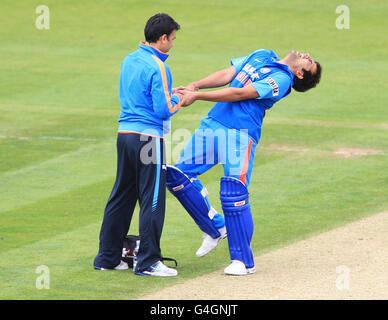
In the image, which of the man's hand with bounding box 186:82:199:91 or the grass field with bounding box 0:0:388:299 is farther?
the grass field with bounding box 0:0:388:299

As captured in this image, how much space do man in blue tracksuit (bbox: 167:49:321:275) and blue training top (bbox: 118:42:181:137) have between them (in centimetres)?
29

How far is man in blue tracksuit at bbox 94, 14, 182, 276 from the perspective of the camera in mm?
7863

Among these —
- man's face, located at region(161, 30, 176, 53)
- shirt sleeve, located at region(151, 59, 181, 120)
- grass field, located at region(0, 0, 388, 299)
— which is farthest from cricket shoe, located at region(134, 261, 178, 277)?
man's face, located at region(161, 30, 176, 53)

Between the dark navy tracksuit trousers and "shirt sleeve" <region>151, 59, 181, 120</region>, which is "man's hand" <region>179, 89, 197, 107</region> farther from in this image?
the dark navy tracksuit trousers

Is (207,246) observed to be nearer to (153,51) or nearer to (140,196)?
(140,196)

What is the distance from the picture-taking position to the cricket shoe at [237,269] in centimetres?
809

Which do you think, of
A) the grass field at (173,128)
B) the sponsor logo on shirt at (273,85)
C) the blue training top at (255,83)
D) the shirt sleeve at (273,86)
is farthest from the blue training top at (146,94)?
the grass field at (173,128)

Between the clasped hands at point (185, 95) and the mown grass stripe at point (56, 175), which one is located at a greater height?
the clasped hands at point (185, 95)

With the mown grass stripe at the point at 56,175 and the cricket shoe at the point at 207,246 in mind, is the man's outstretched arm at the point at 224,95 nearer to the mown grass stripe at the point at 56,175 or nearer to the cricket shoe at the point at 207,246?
the cricket shoe at the point at 207,246

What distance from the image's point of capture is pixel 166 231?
32.0 ft

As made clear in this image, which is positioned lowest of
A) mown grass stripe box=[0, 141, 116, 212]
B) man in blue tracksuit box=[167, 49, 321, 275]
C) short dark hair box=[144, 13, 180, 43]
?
mown grass stripe box=[0, 141, 116, 212]

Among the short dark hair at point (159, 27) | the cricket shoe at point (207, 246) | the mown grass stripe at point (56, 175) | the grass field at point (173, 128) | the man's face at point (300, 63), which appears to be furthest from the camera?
the mown grass stripe at point (56, 175)

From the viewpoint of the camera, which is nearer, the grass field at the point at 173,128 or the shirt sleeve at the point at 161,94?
the shirt sleeve at the point at 161,94
